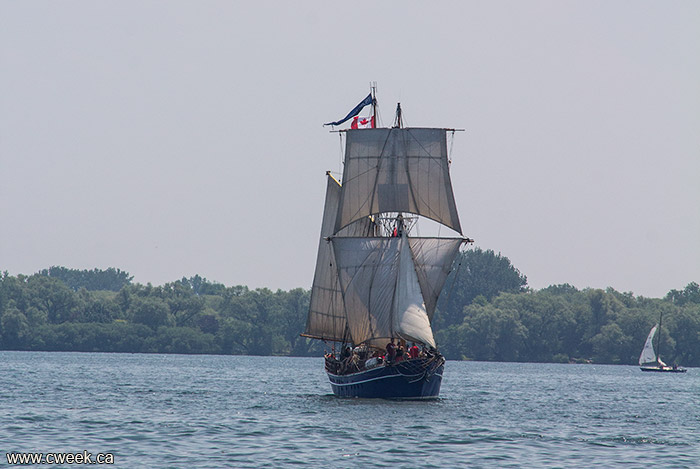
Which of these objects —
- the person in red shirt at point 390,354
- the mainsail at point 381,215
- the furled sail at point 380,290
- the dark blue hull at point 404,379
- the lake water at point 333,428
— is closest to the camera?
the lake water at point 333,428

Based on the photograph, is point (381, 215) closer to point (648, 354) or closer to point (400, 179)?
point (400, 179)

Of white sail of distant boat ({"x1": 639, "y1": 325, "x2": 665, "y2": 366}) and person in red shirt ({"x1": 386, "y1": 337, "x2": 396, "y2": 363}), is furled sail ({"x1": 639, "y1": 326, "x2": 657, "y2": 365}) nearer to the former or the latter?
white sail of distant boat ({"x1": 639, "y1": 325, "x2": 665, "y2": 366})

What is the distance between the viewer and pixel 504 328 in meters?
197

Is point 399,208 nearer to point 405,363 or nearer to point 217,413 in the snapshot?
point 405,363

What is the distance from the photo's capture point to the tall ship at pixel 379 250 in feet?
230

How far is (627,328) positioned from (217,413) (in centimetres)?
14455

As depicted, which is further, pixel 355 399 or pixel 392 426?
pixel 355 399

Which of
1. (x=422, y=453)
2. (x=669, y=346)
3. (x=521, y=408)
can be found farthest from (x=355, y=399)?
(x=669, y=346)

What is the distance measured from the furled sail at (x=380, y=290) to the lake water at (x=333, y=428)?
16.4ft

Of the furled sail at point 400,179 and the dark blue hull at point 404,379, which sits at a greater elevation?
the furled sail at point 400,179

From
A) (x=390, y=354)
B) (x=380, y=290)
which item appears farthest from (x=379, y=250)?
(x=390, y=354)

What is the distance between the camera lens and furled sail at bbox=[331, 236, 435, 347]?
68438 mm

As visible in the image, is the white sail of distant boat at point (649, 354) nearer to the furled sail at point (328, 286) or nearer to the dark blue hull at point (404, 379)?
the furled sail at point (328, 286)

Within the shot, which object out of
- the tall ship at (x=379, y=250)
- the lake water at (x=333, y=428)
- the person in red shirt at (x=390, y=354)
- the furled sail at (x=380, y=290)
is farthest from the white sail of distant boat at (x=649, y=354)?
the person in red shirt at (x=390, y=354)
